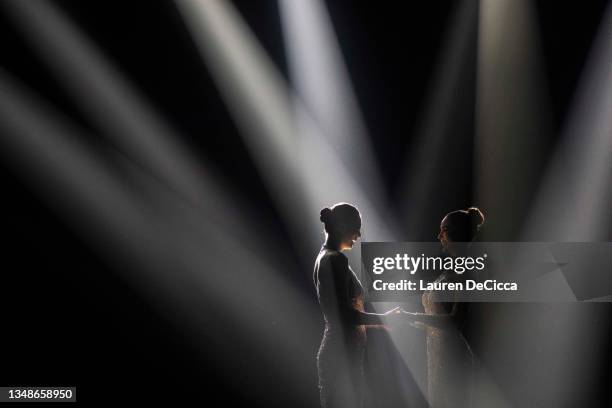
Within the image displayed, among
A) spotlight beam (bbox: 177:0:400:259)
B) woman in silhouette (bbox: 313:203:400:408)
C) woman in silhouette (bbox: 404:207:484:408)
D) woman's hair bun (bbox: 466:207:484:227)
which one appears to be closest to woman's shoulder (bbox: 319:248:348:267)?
woman in silhouette (bbox: 313:203:400:408)

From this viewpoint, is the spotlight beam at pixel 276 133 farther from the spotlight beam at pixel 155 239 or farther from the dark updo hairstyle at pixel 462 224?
the dark updo hairstyle at pixel 462 224

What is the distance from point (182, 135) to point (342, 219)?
178cm

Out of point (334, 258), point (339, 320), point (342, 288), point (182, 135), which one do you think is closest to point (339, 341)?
point (339, 320)

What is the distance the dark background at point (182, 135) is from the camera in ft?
12.2

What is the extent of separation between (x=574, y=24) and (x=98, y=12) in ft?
10.1

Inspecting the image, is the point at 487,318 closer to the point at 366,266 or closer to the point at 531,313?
the point at 531,313

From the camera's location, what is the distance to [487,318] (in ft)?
12.0

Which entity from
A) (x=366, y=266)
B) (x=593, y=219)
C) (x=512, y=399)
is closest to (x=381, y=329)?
(x=366, y=266)

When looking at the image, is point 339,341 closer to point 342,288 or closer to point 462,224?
point 342,288

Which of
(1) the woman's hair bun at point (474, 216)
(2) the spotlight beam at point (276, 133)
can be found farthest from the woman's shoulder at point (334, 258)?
(2) the spotlight beam at point (276, 133)

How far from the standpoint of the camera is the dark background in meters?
3.71

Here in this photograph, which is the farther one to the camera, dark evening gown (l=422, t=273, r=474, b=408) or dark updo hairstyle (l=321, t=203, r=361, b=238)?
dark evening gown (l=422, t=273, r=474, b=408)

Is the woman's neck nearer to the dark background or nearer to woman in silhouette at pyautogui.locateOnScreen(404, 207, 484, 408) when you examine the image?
woman in silhouette at pyautogui.locateOnScreen(404, 207, 484, 408)

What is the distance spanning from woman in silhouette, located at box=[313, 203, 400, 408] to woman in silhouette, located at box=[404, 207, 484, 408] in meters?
0.38
